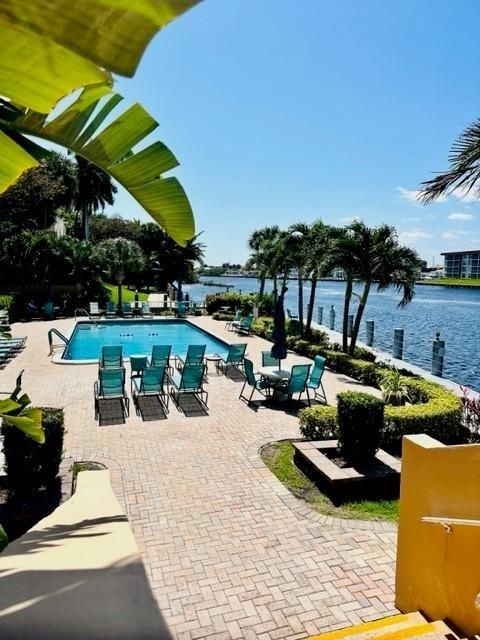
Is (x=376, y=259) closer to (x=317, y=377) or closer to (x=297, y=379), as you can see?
(x=317, y=377)

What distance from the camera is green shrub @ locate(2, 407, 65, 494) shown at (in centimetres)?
577

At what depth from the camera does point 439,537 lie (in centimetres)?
365

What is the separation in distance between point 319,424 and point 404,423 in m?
1.57

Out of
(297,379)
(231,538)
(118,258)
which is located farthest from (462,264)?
(231,538)

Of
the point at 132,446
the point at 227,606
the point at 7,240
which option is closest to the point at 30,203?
the point at 7,240

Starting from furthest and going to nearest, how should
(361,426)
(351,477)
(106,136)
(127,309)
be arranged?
(127,309) < (361,426) < (351,477) < (106,136)

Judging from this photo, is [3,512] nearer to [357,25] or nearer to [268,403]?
[268,403]

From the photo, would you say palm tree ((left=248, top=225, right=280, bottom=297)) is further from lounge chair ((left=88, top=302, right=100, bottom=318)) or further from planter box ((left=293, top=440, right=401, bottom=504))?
planter box ((left=293, top=440, right=401, bottom=504))

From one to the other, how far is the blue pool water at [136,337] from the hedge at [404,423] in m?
10.5

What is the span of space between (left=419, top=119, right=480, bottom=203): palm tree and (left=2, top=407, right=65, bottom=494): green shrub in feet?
22.1

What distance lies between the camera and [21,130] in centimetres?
210

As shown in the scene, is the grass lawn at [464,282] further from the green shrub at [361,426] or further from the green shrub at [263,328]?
the green shrub at [361,426]

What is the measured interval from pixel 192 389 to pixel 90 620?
9039 mm

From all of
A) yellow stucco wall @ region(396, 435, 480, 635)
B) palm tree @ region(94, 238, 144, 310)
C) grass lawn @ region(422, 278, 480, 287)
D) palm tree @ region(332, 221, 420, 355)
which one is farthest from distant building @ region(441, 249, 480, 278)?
yellow stucco wall @ region(396, 435, 480, 635)
